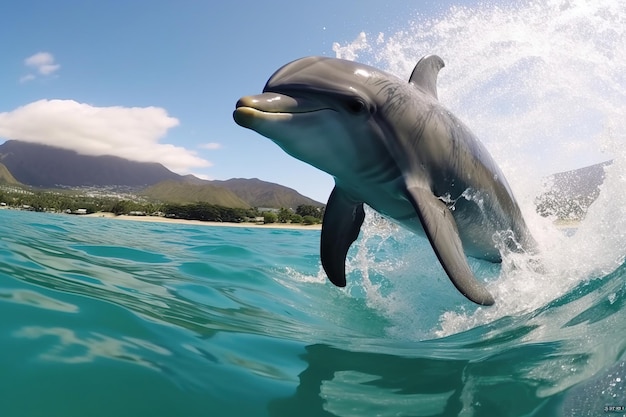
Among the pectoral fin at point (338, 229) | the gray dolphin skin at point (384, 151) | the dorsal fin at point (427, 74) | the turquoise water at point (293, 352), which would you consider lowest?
the turquoise water at point (293, 352)

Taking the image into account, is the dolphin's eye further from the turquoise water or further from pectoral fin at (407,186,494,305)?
the turquoise water

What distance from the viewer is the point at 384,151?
3.79m

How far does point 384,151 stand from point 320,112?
0.77 m

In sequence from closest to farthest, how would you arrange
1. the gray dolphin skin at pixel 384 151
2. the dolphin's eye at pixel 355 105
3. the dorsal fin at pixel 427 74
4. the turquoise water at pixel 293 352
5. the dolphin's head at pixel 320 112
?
the turquoise water at pixel 293 352, the dolphin's head at pixel 320 112, the gray dolphin skin at pixel 384 151, the dolphin's eye at pixel 355 105, the dorsal fin at pixel 427 74

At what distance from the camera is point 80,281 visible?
454 cm

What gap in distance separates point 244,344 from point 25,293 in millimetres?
1809

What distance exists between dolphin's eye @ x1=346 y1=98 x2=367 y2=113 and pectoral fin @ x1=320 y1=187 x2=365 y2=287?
4.06 feet

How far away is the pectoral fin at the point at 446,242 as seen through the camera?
335 cm

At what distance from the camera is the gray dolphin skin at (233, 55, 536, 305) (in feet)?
10.8

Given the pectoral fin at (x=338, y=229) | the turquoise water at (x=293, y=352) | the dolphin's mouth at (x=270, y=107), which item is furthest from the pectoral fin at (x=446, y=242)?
the dolphin's mouth at (x=270, y=107)

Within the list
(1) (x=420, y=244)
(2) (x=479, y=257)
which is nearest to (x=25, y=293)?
(2) (x=479, y=257)

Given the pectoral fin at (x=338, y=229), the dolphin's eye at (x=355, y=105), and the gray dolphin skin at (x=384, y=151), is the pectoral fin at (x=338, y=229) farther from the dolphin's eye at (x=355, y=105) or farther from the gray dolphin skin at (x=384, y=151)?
the dolphin's eye at (x=355, y=105)

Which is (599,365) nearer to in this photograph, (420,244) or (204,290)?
(204,290)

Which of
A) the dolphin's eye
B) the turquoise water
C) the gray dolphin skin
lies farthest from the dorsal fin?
the turquoise water
